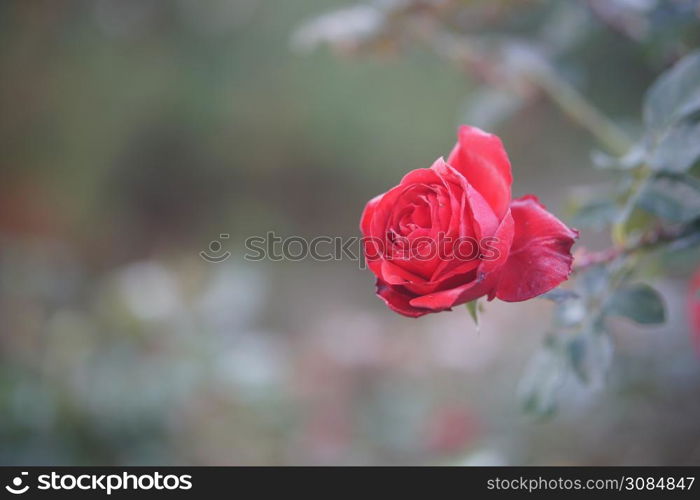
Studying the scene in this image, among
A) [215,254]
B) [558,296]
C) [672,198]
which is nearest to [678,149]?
[672,198]

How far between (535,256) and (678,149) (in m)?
0.19

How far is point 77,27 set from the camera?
251cm

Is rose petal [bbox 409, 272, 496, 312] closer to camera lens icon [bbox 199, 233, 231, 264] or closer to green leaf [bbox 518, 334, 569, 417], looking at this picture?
green leaf [bbox 518, 334, 569, 417]

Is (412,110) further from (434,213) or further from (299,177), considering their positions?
(434,213)

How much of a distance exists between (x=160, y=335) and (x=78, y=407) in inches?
7.8

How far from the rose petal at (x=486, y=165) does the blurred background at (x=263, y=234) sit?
8.1 inches

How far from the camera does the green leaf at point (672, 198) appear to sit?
486 mm
